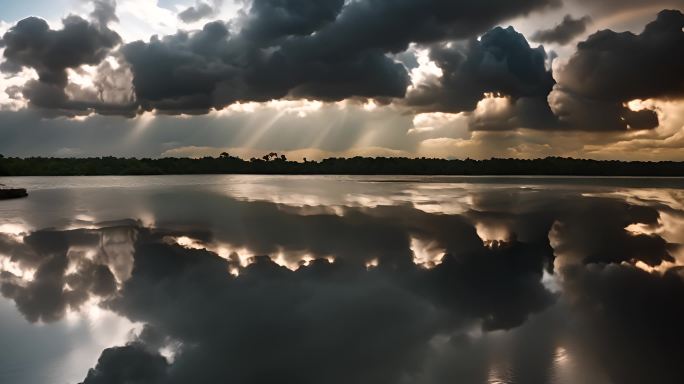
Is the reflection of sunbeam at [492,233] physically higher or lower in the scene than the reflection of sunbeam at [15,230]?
lower

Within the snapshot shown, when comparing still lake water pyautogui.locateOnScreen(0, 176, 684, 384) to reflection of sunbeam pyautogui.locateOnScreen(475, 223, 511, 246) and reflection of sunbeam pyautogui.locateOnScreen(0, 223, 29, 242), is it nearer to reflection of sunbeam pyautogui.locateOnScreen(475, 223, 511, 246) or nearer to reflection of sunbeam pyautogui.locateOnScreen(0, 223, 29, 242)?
reflection of sunbeam pyautogui.locateOnScreen(475, 223, 511, 246)

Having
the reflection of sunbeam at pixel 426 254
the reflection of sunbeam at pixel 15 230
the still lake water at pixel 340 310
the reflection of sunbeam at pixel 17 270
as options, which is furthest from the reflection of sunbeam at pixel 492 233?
the reflection of sunbeam at pixel 15 230

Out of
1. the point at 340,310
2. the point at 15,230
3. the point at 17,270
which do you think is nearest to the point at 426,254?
the point at 340,310

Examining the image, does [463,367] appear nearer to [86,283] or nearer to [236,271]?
[236,271]

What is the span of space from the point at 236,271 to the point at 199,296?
305 centimetres

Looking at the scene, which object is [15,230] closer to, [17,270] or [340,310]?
[17,270]

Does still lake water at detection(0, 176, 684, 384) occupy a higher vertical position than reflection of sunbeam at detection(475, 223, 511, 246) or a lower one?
higher

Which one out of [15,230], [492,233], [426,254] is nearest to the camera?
[426,254]

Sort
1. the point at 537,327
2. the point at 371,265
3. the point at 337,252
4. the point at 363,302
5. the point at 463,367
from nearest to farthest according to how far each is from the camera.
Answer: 1. the point at 463,367
2. the point at 537,327
3. the point at 363,302
4. the point at 371,265
5. the point at 337,252

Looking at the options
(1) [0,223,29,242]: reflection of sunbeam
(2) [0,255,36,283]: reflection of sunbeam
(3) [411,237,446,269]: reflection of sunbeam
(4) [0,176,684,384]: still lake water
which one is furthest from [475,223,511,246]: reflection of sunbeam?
(1) [0,223,29,242]: reflection of sunbeam

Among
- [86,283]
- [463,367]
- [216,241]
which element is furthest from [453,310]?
[216,241]

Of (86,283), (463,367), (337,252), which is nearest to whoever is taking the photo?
(463,367)

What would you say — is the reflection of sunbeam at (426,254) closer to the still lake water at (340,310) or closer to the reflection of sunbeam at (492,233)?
the still lake water at (340,310)

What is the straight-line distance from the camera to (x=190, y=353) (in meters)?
8.83
